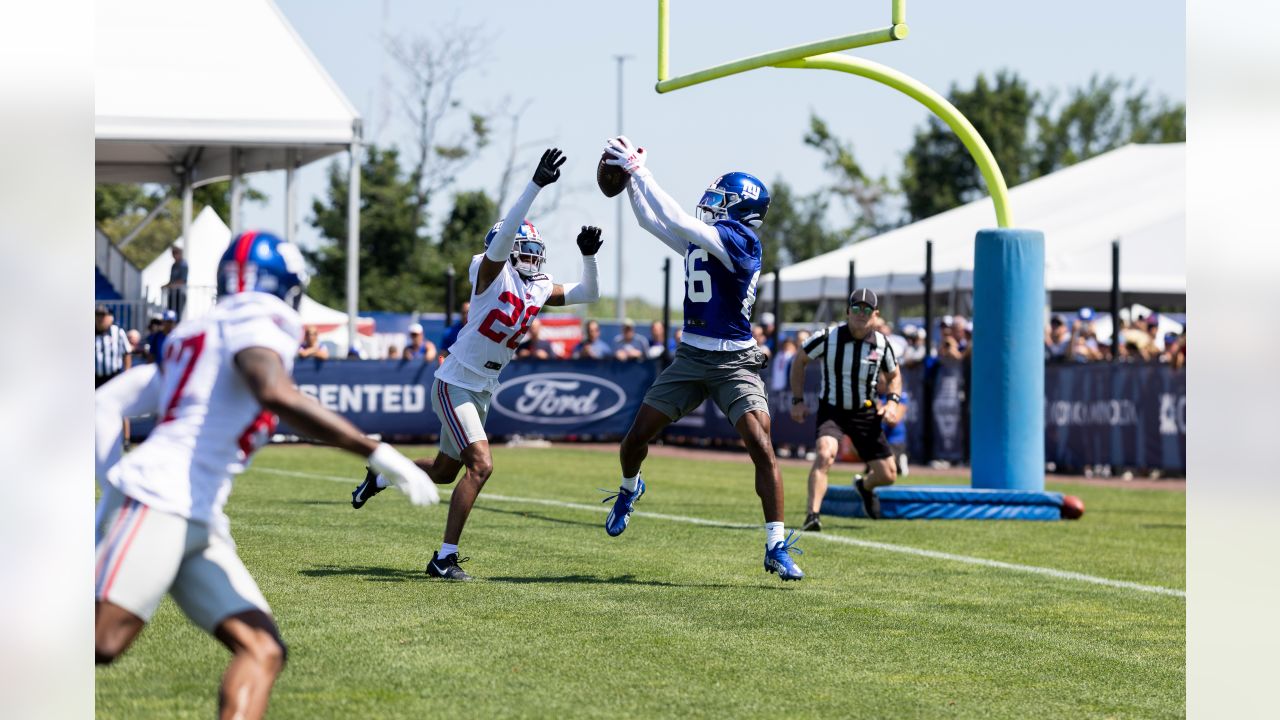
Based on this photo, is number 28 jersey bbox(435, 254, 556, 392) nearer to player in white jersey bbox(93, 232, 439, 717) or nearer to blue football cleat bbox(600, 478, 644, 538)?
blue football cleat bbox(600, 478, 644, 538)

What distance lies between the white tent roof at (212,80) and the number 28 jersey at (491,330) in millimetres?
16255

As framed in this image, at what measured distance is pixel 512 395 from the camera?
24.6 metres

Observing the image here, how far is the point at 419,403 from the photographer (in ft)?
79.5

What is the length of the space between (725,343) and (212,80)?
17.8 meters

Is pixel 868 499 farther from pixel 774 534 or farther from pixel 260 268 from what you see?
pixel 260 268

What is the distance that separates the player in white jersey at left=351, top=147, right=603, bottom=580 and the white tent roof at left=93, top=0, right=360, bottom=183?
1620 cm

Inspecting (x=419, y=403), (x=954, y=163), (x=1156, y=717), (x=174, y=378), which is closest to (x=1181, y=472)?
(x=419, y=403)

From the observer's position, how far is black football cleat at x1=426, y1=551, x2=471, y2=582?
870 cm

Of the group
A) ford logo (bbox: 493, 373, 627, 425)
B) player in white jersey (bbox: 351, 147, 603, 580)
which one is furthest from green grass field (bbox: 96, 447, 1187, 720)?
ford logo (bbox: 493, 373, 627, 425)

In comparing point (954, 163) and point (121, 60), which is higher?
point (954, 163)

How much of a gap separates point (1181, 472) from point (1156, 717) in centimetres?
1548

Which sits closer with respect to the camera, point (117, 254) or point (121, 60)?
point (121, 60)
